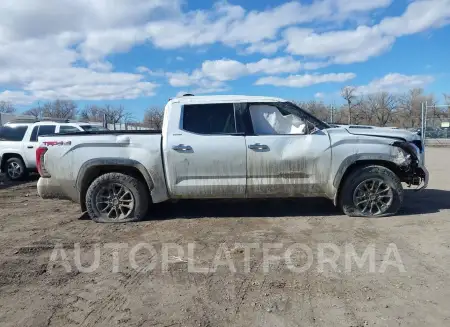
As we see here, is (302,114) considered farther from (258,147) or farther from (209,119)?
(209,119)

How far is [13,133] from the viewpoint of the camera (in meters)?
12.0

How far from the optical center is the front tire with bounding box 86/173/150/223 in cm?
567

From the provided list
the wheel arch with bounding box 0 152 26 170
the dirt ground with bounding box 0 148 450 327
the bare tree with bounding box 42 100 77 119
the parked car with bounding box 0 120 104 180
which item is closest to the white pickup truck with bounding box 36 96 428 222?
the dirt ground with bounding box 0 148 450 327

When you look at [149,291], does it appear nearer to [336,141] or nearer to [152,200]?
[152,200]

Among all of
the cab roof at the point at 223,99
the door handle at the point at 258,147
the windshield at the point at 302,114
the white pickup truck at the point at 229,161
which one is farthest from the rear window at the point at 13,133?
the windshield at the point at 302,114

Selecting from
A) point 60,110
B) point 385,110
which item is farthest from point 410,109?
point 60,110

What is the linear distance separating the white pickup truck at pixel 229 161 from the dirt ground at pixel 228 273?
1.42ft

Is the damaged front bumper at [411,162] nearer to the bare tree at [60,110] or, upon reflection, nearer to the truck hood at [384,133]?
the truck hood at [384,133]

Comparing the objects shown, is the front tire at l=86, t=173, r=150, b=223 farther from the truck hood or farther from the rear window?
the rear window

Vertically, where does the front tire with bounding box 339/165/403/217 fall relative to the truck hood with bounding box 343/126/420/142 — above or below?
below

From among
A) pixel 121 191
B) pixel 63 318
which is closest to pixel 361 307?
pixel 63 318

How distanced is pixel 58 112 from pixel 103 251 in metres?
38.9

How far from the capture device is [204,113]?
5746 millimetres

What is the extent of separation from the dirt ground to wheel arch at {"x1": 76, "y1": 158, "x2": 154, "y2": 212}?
0.60m
